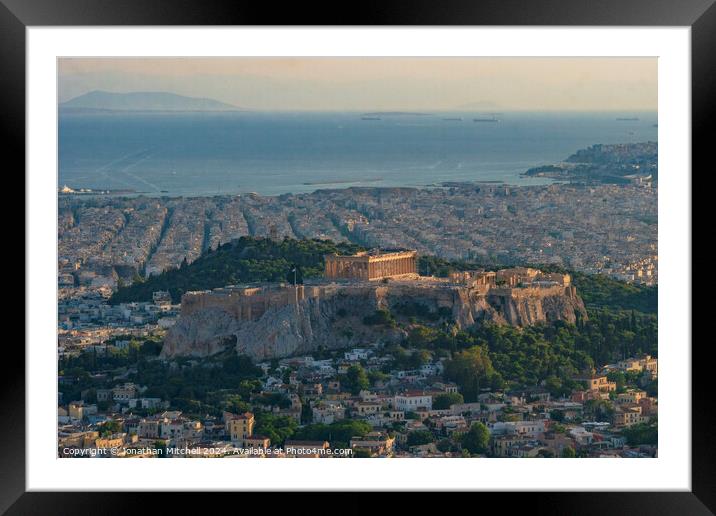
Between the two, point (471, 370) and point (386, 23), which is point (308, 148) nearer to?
point (471, 370)

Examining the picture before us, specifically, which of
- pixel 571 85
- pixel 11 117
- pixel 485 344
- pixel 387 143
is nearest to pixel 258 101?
pixel 387 143

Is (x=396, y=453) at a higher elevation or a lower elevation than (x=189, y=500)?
lower

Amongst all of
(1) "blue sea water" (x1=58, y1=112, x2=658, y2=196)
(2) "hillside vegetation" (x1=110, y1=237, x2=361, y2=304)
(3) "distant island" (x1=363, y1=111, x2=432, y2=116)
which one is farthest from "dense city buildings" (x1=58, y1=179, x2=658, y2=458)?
(3) "distant island" (x1=363, y1=111, x2=432, y2=116)

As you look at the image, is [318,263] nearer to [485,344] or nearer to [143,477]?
[485,344]

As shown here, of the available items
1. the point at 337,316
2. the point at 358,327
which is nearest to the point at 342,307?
the point at 337,316

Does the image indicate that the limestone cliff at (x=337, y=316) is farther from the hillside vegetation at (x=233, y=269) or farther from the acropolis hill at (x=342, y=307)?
the hillside vegetation at (x=233, y=269)

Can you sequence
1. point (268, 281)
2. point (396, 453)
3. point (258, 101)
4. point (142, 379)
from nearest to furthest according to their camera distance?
1. point (396, 453)
2. point (142, 379)
3. point (268, 281)
4. point (258, 101)
